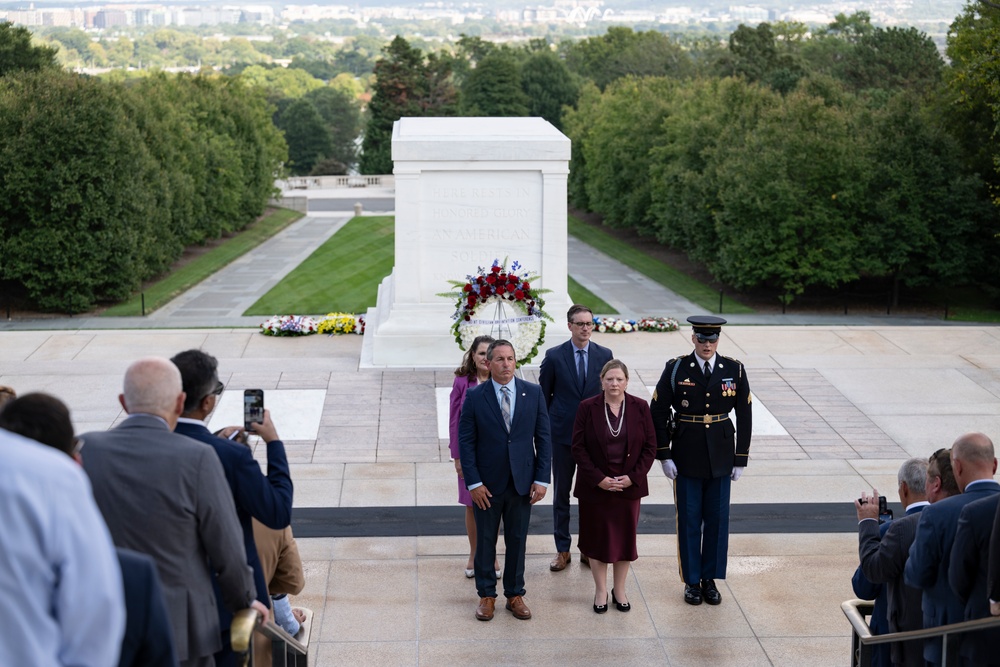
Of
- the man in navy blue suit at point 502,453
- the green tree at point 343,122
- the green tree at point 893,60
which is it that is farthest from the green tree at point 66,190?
the green tree at point 343,122

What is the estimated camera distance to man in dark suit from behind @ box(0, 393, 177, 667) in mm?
3275

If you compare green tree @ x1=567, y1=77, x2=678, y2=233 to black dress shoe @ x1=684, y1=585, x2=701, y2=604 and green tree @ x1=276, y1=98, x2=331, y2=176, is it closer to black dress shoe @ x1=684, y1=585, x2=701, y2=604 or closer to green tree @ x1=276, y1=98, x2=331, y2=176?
black dress shoe @ x1=684, y1=585, x2=701, y2=604

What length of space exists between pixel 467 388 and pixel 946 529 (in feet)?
12.3

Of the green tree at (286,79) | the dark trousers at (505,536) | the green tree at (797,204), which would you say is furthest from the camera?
the green tree at (286,79)

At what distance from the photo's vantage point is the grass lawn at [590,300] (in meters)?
29.0

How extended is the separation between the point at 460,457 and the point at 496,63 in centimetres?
6493

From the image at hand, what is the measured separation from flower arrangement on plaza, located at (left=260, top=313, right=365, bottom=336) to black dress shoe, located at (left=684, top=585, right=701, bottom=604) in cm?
1054

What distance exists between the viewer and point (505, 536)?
7984mm

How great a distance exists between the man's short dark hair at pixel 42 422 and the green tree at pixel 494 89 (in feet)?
224

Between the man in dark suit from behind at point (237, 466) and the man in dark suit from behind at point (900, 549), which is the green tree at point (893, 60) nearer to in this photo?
the man in dark suit from behind at point (900, 549)

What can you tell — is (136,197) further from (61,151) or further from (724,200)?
(724,200)

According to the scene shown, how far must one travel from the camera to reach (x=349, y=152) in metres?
115

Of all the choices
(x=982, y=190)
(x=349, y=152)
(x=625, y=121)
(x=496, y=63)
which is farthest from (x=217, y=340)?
(x=349, y=152)

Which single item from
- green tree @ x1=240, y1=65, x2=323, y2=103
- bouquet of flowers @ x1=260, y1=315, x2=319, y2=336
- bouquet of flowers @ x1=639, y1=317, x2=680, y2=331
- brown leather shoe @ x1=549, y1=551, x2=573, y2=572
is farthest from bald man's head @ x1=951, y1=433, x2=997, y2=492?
green tree @ x1=240, y1=65, x2=323, y2=103
